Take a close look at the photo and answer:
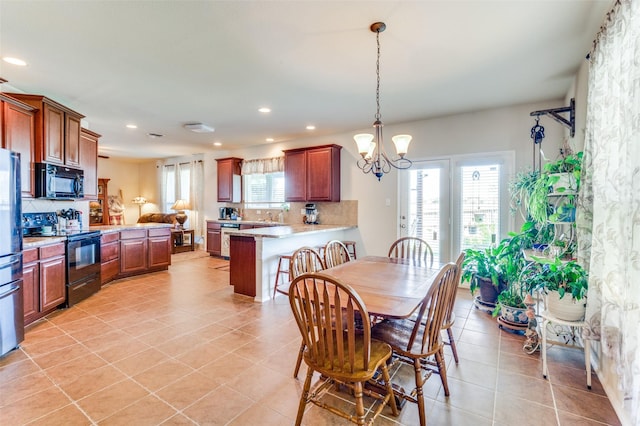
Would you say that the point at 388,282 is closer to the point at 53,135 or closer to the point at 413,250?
the point at 413,250

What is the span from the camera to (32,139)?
11.0 ft

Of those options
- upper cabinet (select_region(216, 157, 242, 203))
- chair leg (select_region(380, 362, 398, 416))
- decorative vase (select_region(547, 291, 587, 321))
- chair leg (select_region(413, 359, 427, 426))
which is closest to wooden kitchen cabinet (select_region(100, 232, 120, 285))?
upper cabinet (select_region(216, 157, 242, 203))

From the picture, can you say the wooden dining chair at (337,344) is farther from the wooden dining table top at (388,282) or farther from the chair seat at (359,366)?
the wooden dining table top at (388,282)

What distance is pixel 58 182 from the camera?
3.67 meters

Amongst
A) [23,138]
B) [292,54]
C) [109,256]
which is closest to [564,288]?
[292,54]

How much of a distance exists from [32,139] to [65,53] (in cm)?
130

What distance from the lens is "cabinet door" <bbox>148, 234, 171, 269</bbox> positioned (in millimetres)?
5254

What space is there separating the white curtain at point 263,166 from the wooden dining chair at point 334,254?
376 cm

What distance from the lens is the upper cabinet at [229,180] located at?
7.05 meters

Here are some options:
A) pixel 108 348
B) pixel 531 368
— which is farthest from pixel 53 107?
pixel 531 368

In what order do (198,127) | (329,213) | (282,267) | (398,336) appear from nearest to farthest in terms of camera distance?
1. (398,336)
2. (282,267)
3. (198,127)
4. (329,213)

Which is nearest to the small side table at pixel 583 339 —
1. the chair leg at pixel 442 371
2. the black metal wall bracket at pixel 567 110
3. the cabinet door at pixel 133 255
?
the chair leg at pixel 442 371

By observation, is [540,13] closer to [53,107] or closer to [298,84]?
[298,84]

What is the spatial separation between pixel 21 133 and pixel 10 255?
1549 millimetres
